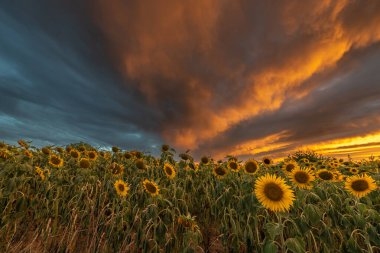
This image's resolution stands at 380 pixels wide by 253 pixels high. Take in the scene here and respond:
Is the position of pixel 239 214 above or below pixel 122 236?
above

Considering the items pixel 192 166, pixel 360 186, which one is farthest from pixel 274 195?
pixel 192 166

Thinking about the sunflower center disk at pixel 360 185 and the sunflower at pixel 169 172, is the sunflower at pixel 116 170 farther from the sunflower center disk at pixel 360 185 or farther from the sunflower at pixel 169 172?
the sunflower center disk at pixel 360 185

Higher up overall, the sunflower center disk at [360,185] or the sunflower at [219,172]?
the sunflower at [219,172]

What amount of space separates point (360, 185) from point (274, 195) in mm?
2819

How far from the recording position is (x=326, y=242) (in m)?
4.30

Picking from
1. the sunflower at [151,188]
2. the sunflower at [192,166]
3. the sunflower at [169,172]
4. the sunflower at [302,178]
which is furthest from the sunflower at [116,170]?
the sunflower at [302,178]

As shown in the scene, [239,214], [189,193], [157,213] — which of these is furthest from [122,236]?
[239,214]

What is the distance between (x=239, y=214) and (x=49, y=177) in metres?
4.59

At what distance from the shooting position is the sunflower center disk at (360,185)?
5.27m

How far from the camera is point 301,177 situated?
16.6 feet

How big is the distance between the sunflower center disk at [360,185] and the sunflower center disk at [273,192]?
8.71ft

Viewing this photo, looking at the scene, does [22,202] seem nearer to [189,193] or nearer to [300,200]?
[189,193]

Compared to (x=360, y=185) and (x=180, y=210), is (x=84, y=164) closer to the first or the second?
(x=180, y=210)

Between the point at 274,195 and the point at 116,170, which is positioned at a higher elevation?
the point at 116,170
